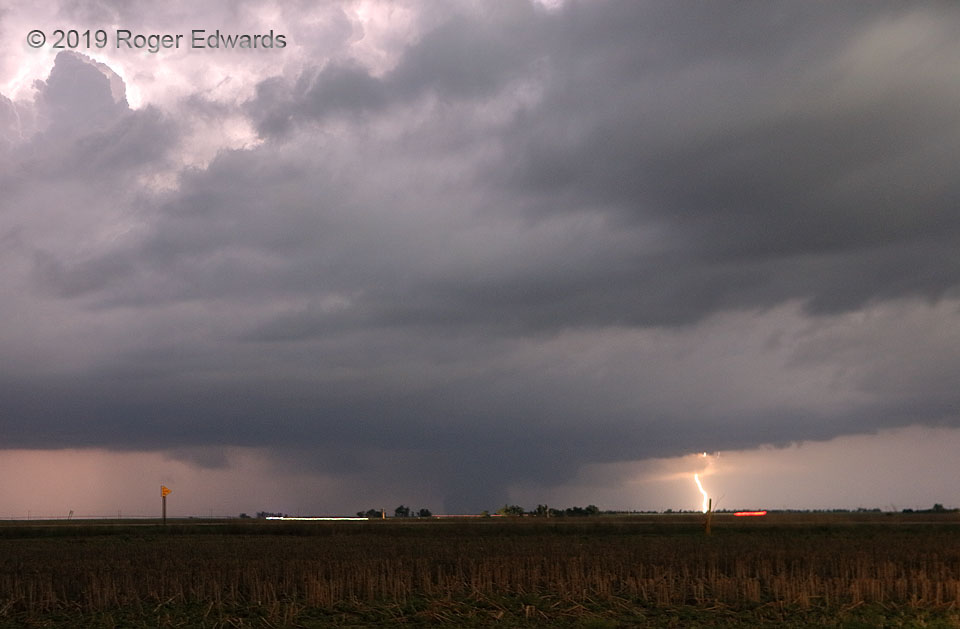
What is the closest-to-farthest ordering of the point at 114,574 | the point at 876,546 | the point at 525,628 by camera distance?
the point at 525,628 < the point at 114,574 < the point at 876,546

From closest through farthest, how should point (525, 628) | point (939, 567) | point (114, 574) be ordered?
point (525, 628), point (114, 574), point (939, 567)

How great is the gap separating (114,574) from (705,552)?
85.9 ft

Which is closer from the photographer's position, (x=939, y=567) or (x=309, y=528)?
(x=939, y=567)

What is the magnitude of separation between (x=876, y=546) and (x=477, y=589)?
27.4 meters

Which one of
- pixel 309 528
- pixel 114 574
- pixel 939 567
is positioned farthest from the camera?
pixel 309 528

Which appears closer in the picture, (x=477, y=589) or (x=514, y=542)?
(x=477, y=589)

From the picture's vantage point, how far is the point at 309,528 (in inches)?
3076

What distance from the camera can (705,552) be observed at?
42.8 meters

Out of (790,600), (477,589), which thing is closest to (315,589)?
(477,589)

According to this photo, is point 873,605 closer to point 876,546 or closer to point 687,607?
point 687,607

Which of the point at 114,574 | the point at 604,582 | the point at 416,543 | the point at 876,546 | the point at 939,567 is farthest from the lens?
the point at 416,543

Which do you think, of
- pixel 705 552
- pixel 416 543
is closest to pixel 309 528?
pixel 416 543

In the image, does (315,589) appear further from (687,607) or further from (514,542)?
(514,542)

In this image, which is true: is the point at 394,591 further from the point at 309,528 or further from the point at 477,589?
the point at 309,528
